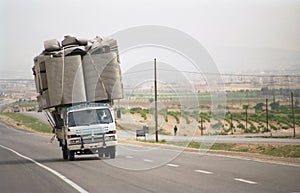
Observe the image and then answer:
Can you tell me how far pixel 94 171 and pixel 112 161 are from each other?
14.4 feet

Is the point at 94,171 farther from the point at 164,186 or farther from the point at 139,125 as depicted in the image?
the point at 139,125

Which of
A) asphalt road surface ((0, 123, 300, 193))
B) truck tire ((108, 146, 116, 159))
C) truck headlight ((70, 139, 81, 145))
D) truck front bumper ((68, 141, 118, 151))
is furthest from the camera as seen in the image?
truck tire ((108, 146, 116, 159))

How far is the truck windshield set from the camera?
25266mm

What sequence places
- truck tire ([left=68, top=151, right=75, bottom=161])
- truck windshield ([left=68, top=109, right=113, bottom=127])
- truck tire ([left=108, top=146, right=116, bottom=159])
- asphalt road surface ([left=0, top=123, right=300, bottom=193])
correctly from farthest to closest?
truck tire ([left=68, top=151, right=75, bottom=161]) → truck tire ([left=108, top=146, right=116, bottom=159]) → truck windshield ([left=68, top=109, right=113, bottom=127]) → asphalt road surface ([left=0, top=123, right=300, bottom=193])

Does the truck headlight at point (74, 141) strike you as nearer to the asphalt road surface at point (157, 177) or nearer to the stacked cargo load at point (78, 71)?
the stacked cargo load at point (78, 71)

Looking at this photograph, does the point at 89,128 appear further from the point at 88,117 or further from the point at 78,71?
the point at 78,71

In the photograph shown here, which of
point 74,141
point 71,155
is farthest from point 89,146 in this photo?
point 71,155

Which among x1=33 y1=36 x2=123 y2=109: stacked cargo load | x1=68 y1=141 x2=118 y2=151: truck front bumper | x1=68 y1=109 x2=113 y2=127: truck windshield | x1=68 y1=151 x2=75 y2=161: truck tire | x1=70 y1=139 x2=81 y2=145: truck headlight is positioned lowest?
x1=68 y1=151 x2=75 y2=161: truck tire

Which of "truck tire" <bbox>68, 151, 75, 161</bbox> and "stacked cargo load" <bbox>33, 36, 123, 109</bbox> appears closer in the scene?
"stacked cargo load" <bbox>33, 36, 123, 109</bbox>

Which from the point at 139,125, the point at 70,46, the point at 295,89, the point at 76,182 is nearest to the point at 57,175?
the point at 76,182

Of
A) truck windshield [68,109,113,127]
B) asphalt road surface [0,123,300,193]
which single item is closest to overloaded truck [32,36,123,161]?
truck windshield [68,109,113,127]

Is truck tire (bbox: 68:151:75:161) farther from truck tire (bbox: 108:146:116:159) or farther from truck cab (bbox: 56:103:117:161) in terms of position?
truck tire (bbox: 108:146:116:159)

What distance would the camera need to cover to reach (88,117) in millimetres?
25391

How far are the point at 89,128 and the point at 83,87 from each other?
1.68m
